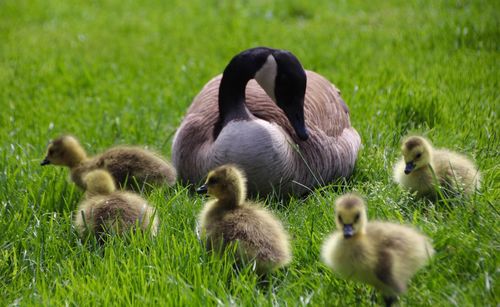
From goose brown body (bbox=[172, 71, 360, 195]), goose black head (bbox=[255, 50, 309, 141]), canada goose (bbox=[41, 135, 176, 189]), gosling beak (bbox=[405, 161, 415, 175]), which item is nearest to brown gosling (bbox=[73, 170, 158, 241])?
canada goose (bbox=[41, 135, 176, 189])

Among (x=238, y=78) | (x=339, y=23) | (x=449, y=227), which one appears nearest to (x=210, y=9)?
(x=339, y=23)

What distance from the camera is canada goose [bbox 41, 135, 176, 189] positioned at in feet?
18.1

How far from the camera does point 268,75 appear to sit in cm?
562

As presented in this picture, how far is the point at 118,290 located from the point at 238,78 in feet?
7.51

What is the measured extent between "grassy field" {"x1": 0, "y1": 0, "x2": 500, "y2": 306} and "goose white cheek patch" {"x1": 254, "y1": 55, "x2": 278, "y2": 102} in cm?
91

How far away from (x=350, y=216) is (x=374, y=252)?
21 centimetres

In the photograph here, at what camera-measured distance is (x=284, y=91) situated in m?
5.58

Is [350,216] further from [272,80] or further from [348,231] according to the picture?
[272,80]

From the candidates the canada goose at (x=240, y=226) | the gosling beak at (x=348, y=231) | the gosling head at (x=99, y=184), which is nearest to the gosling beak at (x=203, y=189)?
the canada goose at (x=240, y=226)

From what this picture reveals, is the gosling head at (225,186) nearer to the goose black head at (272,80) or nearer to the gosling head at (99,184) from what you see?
the gosling head at (99,184)

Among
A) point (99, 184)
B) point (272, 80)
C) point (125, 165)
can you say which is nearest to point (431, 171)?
point (272, 80)

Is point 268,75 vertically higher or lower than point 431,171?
higher

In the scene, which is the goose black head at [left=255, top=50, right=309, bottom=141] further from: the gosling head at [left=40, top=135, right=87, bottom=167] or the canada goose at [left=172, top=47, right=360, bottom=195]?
the gosling head at [left=40, top=135, right=87, bottom=167]

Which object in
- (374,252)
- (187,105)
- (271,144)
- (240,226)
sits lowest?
(187,105)
